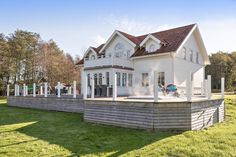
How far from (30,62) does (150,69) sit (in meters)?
24.7

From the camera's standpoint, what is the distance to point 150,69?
19.8m

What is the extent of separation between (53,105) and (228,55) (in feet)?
147

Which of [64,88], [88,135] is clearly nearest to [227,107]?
[88,135]

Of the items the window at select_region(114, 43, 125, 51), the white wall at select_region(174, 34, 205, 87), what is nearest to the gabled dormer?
the white wall at select_region(174, 34, 205, 87)

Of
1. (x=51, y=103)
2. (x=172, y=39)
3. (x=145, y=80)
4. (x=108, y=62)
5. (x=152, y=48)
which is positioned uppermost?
(x=172, y=39)

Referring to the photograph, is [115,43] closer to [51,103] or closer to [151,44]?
[151,44]

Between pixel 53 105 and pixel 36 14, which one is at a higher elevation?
pixel 36 14

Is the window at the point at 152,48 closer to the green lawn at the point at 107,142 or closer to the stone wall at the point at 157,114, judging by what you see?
the stone wall at the point at 157,114

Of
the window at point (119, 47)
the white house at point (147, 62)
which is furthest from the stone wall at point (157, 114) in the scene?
the window at point (119, 47)

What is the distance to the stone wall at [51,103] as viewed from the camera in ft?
46.3

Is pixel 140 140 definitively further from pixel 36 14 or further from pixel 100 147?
pixel 36 14

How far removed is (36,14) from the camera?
1509 cm

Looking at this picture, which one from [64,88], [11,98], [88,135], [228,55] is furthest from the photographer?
[228,55]

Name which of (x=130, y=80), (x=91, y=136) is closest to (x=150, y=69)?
(x=130, y=80)
